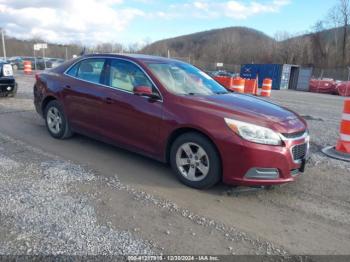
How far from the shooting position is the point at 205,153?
166 inches

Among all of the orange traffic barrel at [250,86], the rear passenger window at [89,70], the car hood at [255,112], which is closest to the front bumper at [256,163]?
the car hood at [255,112]

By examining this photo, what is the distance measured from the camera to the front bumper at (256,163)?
3.94 meters

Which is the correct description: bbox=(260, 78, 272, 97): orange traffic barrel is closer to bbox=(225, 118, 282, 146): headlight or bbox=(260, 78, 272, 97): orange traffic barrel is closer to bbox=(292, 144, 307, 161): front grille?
bbox=(292, 144, 307, 161): front grille

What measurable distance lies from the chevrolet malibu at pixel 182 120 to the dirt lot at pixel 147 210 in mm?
296

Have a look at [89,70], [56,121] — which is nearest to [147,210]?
[89,70]

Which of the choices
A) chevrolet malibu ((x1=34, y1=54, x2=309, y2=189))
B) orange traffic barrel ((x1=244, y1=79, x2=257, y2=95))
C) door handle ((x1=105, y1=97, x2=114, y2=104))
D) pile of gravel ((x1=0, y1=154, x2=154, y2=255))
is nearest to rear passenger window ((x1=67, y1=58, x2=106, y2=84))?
chevrolet malibu ((x1=34, y1=54, x2=309, y2=189))

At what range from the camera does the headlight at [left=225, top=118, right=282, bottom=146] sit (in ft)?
13.0

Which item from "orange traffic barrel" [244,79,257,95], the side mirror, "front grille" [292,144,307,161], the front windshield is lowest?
"orange traffic barrel" [244,79,257,95]

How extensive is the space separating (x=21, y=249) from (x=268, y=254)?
7.02 feet

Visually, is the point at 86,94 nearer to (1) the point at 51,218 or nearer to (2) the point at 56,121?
(2) the point at 56,121

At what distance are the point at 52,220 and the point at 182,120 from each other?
1.91 meters

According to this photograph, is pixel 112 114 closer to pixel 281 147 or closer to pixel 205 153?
pixel 205 153

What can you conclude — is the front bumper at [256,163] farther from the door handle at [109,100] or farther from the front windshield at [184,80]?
the door handle at [109,100]

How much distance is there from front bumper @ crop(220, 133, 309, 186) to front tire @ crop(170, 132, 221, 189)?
138 mm
